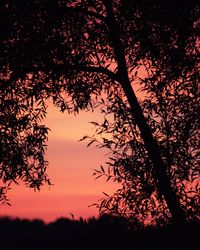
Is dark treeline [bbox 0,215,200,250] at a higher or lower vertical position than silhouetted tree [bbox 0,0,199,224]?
lower

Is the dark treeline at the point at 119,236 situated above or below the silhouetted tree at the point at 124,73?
below

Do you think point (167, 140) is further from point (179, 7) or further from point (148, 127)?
point (179, 7)

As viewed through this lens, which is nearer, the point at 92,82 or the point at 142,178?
the point at 142,178

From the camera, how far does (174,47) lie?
1641 cm

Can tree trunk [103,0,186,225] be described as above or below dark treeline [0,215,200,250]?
above

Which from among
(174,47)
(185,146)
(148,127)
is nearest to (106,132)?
(148,127)

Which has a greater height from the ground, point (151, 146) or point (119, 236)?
point (151, 146)

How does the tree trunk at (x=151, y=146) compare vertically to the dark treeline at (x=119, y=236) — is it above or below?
above

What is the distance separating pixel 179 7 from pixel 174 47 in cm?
153

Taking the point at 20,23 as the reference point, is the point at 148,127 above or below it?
below

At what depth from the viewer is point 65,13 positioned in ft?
52.1

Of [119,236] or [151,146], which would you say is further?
[119,236]

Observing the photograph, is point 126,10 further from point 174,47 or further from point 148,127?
point 148,127

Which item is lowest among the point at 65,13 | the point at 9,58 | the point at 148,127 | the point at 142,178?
the point at 142,178
